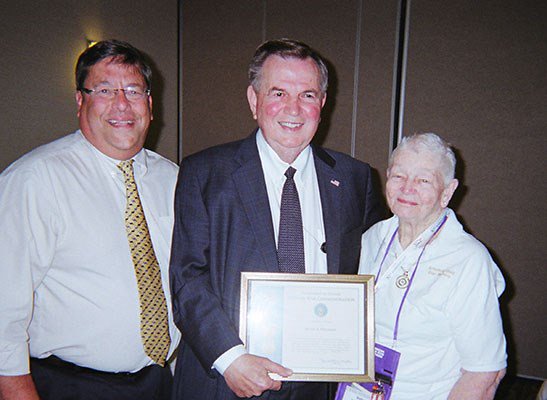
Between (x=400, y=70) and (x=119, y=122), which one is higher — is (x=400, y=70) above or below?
above

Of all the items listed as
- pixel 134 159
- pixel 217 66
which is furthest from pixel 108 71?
pixel 217 66

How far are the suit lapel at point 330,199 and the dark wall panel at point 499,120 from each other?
237 cm

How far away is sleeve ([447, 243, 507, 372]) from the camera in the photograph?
144 centimetres

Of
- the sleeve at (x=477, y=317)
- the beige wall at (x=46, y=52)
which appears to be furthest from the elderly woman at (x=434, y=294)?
the beige wall at (x=46, y=52)

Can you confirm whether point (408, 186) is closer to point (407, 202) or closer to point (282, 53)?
point (407, 202)

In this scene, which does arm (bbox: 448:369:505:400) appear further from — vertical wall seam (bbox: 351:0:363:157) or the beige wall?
the beige wall

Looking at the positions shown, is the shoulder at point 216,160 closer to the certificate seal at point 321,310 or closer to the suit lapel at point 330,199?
the suit lapel at point 330,199

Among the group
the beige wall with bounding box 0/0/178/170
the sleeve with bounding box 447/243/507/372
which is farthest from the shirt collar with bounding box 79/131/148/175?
the beige wall with bounding box 0/0/178/170

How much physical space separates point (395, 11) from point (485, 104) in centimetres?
116

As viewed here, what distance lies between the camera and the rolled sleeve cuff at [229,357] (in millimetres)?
1405

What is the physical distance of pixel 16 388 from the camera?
1.46m

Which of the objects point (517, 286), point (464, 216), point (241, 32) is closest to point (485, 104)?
point (464, 216)

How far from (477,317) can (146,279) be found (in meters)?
1.23

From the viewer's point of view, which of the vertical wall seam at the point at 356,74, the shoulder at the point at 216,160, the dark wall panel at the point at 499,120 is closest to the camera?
the shoulder at the point at 216,160
